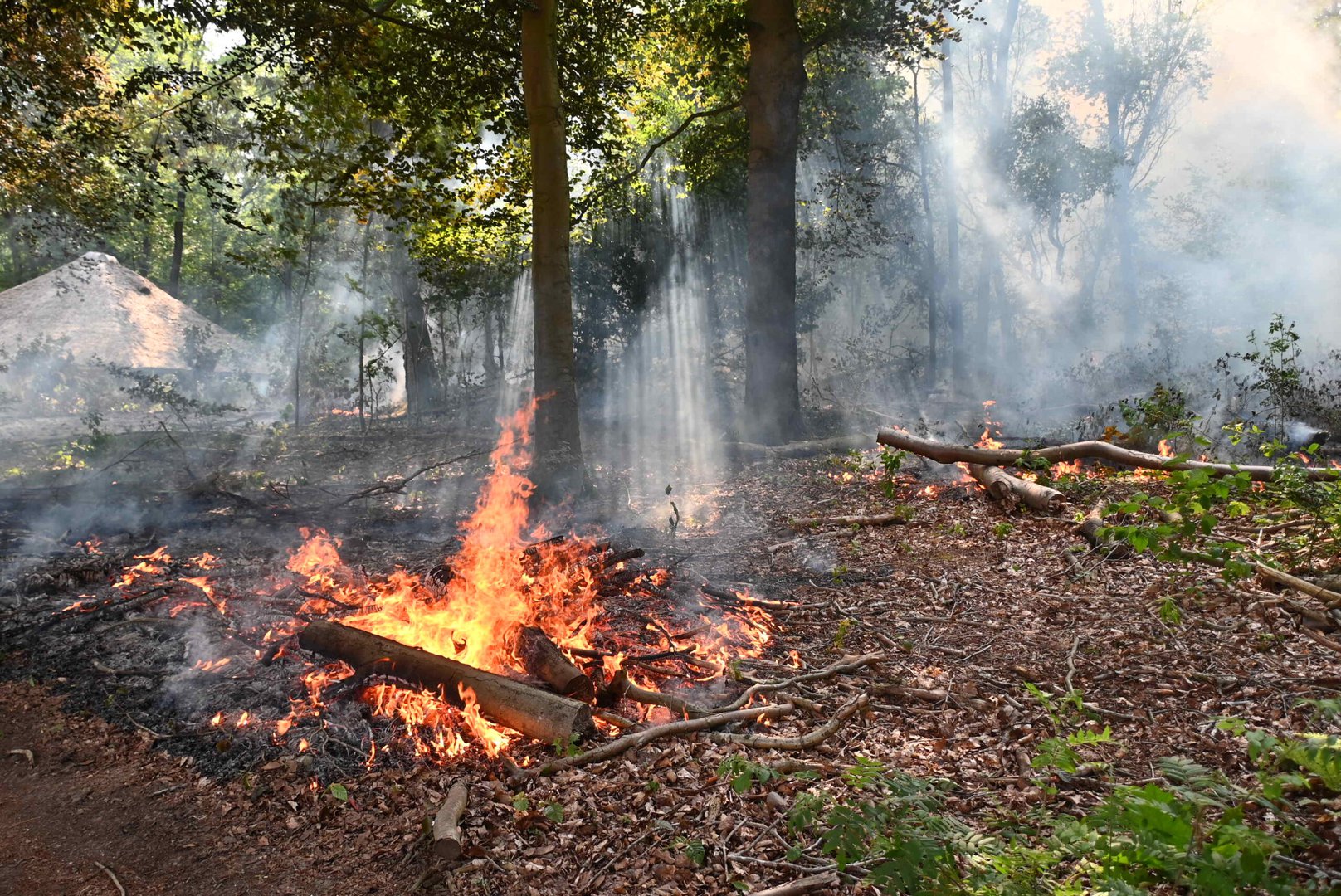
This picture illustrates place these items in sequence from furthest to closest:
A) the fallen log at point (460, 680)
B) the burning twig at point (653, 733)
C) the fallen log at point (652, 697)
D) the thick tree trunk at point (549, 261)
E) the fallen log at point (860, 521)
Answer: the thick tree trunk at point (549, 261) < the fallen log at point (860, 521) < the fallen log at point (652, 697) < the fallen log at point (460, 680) < the burning twig at point (653, 733)

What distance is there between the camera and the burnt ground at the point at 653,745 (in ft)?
9.71

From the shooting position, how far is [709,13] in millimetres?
13586

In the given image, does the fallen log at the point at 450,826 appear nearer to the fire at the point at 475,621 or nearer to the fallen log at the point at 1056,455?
the fire at the point at 475,621

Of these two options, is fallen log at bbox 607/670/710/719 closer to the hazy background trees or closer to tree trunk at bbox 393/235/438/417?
the hazy background trees

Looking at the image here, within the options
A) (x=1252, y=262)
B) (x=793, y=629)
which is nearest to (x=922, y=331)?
(x=1252, y=262)

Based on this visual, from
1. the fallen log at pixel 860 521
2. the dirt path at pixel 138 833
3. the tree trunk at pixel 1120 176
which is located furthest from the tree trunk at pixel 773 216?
the tree trunk at pixel 1120 176

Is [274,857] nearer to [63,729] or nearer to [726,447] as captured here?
[63,729]

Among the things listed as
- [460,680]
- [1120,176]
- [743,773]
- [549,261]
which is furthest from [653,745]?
[1120,176]

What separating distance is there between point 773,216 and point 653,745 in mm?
11121

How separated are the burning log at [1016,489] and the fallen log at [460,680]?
210 inches

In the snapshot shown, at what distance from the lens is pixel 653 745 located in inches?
147

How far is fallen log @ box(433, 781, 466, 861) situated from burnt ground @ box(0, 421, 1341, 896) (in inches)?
2.1

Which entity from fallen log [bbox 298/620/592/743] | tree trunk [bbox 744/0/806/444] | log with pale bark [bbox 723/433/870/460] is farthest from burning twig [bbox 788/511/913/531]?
tree trunk [bbox 744/0/806/444]

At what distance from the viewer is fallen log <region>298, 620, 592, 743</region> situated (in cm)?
377
